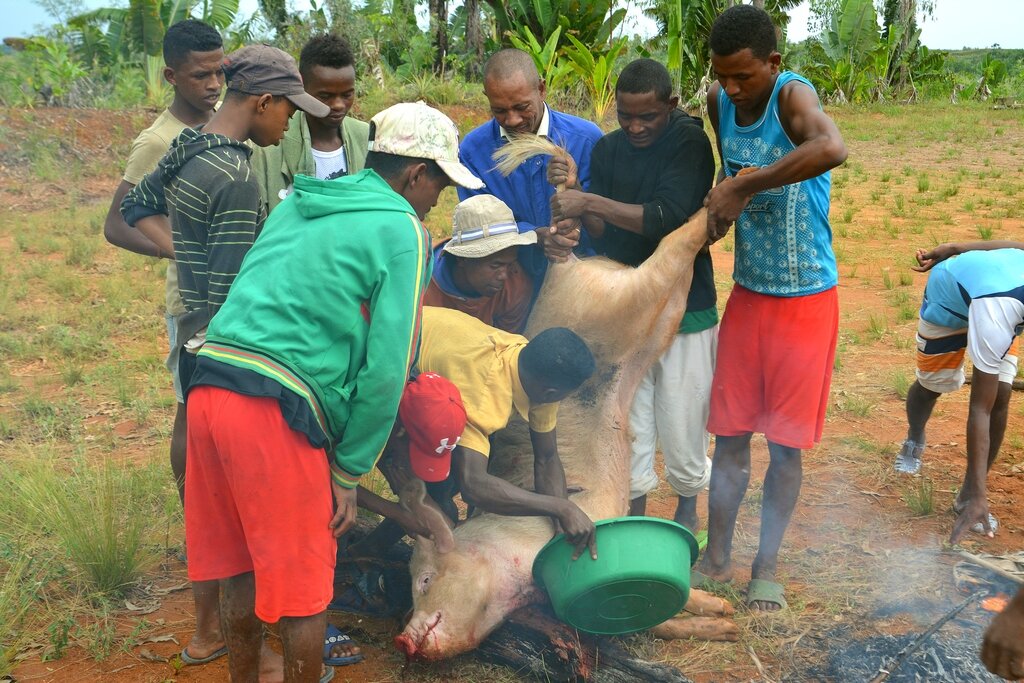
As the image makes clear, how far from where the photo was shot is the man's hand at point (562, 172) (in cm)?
326

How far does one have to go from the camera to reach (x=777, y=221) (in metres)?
3.08

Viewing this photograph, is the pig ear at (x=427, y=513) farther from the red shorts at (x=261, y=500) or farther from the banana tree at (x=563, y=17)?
the banana tree at (x=563, y=17)

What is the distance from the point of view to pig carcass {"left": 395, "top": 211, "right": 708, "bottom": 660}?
291 centimetres

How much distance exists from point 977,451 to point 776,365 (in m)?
1.19

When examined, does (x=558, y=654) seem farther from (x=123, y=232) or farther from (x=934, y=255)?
(x=934, y=255)

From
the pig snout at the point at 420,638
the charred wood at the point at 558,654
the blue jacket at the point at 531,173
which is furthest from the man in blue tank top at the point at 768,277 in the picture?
the pig snout at the point at 420,638

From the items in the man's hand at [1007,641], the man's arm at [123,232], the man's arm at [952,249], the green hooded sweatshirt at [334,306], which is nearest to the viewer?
the man's hand at [1007,641]

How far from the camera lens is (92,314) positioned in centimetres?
744

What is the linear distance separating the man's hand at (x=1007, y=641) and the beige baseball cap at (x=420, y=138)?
5.27ft

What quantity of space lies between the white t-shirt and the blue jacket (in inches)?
18.7

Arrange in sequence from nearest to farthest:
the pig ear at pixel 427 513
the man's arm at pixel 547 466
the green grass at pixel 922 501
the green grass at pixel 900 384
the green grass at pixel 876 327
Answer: the pig ear at pixel 427 513 < the man's arm at pixel 547 466 < the green grass at pixel 922 501 < the green grass at pixel 900 384 < the green grass at pixel 876 327

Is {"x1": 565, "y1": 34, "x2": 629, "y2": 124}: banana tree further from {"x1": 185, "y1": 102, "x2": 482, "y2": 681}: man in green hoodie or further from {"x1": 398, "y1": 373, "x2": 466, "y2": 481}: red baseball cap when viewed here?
{"x1": 185, "y1": 102, "x2": 482, "y2": 681}: man in green hoodie

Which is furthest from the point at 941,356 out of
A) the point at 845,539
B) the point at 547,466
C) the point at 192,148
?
the point at 192,148

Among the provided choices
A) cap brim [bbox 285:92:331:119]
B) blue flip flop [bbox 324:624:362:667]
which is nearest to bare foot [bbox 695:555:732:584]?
blue flip flop [bbox 324:624:362:667]
